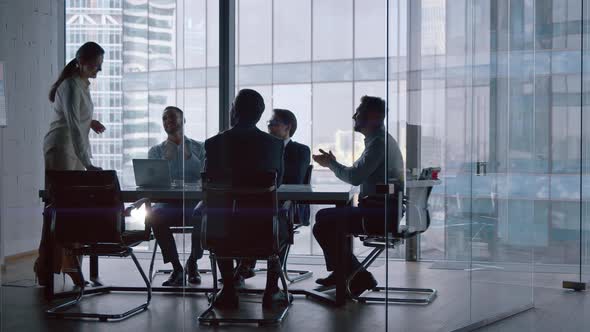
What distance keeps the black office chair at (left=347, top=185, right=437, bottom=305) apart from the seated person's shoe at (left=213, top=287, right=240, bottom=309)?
903 millimetres

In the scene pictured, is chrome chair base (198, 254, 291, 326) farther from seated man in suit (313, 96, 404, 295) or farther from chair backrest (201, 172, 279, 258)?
seated man in suit (313, 96, 404, 295)

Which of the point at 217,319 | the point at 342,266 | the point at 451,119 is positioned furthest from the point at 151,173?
the point at 451,119

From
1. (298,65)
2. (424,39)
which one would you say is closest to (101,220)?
(424,39)

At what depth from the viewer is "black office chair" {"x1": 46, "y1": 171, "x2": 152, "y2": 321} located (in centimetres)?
412

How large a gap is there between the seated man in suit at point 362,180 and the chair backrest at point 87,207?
1282 mm

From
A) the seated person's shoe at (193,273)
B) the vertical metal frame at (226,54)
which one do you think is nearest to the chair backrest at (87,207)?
the seated person's shoe at (193,273)

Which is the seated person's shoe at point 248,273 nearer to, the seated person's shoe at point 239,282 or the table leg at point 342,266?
the seated person's shoe at point 239,282

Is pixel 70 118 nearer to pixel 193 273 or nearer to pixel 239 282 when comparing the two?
pixel 193 273

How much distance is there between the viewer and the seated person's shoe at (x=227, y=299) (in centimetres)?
441

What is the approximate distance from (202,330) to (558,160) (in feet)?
10.4

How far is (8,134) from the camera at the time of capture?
379cm

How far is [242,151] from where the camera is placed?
417cm

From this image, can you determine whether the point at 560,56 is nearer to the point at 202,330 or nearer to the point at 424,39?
the point at 424,39

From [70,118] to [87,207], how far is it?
0.68 metres
